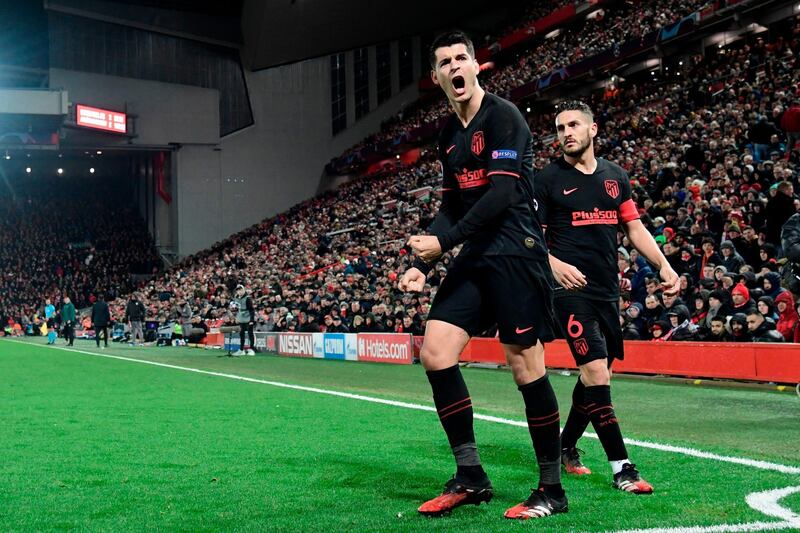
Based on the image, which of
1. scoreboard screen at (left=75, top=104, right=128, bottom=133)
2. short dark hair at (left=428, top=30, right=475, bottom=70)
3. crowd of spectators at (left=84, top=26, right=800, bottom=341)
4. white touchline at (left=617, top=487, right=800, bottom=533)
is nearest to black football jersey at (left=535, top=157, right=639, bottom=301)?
short dark hair at (left=428, top=30, right=475, bottom=70)

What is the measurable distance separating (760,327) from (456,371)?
28.7 feet

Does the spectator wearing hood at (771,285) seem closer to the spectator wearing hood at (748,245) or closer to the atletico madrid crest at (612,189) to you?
the spectator wearing hood at (748,245)

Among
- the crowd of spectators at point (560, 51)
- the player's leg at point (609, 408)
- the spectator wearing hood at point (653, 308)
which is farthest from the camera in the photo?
the crowd of spectators at point (560, 51)

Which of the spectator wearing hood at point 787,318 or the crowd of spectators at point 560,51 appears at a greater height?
the crowd of spectators at point 560,51

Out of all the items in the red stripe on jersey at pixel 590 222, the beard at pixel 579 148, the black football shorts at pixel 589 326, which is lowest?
the black football shorts at pixel 589 326

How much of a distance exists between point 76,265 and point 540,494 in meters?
56.9

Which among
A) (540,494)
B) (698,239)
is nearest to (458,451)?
(540,494)

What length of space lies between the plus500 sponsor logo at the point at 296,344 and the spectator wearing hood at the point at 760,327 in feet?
44.1

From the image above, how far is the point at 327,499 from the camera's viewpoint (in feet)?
15.4

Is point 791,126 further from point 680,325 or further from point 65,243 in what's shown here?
point 65,243

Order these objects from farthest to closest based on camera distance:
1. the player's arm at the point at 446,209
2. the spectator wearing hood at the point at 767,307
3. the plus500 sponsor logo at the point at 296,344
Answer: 1. the plus500 sponsor logo at the point at 296,344
2. the spectator wearing hood at the point at 767,307
3. the player's arm at the point at 446,209

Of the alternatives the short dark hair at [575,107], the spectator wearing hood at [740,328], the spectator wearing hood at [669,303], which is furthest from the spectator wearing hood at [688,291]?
the short dark hair at [575,107]

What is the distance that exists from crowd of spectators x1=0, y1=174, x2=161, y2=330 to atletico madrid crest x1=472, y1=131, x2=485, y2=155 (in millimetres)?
49366

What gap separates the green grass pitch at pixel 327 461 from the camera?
421 cm
